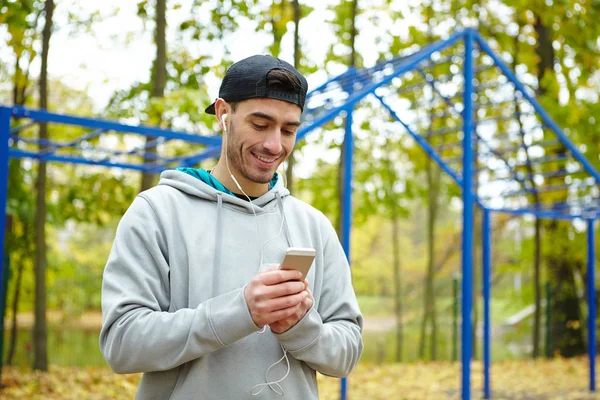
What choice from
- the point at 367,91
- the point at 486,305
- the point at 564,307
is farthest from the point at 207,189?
the point at 564,307

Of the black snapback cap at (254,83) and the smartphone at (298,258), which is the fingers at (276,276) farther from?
the black snapback cap at (254,83)

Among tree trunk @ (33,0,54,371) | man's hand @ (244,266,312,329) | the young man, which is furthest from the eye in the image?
tree trunk @ (33,0,54,371)

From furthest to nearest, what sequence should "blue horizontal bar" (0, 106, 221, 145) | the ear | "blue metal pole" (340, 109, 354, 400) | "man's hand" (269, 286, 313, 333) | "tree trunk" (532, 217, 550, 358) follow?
"tree trunk" (532, 217, 550, 358) < "blue metal pole" (340, 109, 354, 400) < "blue horizontal bar" (0, 106, 221, 145) < the ear < "man's hand" (269, 286, 313, 333)

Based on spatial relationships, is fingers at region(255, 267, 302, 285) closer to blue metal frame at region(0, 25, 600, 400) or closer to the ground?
blue metal frame at region(0, 25, 600, 400)

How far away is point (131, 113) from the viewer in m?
7.20

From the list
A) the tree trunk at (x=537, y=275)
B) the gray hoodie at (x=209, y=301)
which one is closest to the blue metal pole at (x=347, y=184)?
the gray hoodie at (x=209, y=301)

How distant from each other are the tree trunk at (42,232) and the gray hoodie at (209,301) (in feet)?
18.3

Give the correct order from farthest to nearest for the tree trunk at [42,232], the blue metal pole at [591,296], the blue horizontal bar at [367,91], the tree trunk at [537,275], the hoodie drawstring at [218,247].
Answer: the tree trunk at [537,275], the blue metal pole at [591,296], the tree trunk at [42,232], the blue horizontal bar at [367,91], the hoodie drawstring at [218,247]

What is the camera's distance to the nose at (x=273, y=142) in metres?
1.54

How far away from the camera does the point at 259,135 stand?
5.08 feet

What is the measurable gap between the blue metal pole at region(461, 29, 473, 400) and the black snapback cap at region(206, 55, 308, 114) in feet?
11.9

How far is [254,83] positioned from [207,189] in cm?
28

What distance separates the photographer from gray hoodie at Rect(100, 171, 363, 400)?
1.36m

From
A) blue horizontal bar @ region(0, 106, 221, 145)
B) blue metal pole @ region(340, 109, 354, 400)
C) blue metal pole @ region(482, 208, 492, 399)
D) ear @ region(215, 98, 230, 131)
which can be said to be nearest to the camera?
ear @ region(215, 98, 230, 131)
